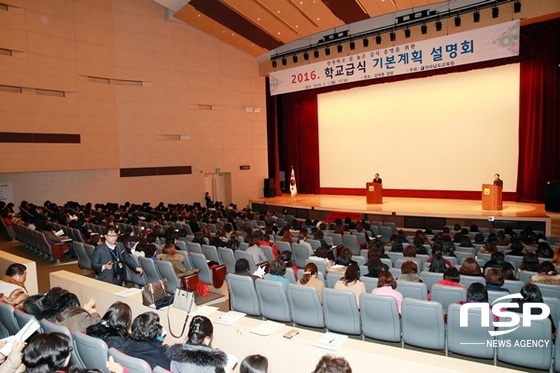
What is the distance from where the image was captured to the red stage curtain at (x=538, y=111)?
43.7 feet

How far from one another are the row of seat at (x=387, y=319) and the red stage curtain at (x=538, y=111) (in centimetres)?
1160

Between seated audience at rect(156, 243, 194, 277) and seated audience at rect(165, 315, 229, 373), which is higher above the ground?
seated audience at rect(165, 315, 229, 373)

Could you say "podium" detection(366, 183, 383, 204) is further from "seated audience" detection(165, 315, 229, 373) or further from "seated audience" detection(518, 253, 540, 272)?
"seated audience" detection(165, 315, 229, 373)

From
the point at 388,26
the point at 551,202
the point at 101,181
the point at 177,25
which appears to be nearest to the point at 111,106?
the point at 101,181

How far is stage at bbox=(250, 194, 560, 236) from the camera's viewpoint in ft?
37.0

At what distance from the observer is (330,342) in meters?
3.16

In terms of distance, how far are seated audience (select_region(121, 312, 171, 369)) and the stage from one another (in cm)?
1067

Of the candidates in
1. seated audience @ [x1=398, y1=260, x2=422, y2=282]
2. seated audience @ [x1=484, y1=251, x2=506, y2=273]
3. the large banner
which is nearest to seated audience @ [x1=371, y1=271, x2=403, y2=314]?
seated audience @ [x1=398, y1=260, x2=422, y2=282]

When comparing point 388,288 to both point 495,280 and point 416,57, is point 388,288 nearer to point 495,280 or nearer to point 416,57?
point 495,280

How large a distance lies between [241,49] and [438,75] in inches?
333

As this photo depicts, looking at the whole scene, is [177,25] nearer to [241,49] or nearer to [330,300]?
[241,49]

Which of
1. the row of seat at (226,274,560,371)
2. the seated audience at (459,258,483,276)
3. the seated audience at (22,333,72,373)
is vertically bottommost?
the row of seat at (226,274,560,371)

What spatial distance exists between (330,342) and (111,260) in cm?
387

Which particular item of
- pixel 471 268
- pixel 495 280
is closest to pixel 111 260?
pixel 471 268
